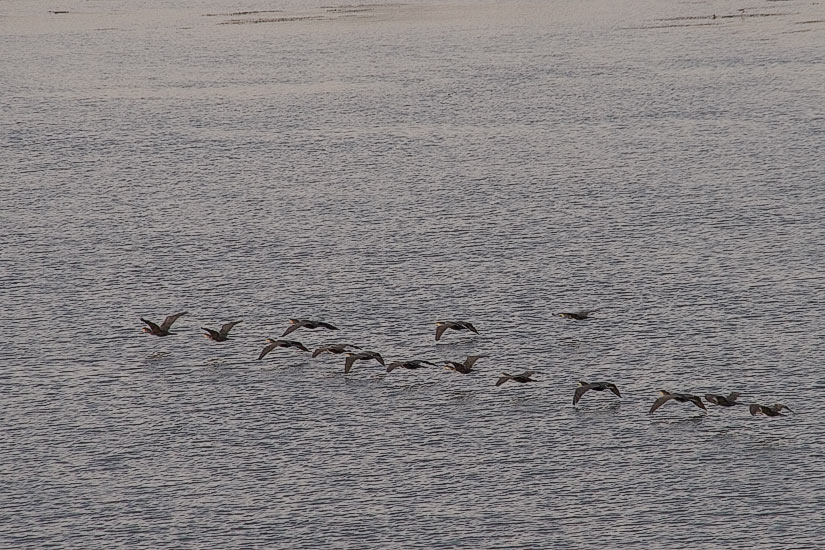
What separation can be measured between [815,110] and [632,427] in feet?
75.9

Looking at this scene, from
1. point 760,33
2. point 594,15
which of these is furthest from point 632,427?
point 594,15

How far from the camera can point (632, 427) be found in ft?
81.1

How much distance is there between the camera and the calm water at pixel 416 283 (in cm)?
2238

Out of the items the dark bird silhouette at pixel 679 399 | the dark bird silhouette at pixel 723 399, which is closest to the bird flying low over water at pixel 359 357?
the dark bird silhouette at pixel 679 399

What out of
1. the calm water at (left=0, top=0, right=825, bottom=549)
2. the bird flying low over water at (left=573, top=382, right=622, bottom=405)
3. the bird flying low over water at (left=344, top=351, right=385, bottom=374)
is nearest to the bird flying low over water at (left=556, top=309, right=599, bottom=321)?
the calm water at (left=0, top=0, right=825, bottom=549)

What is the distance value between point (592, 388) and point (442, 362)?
139 inches

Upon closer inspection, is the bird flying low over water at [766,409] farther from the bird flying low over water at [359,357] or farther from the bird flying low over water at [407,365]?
the bird flying low over water at [359,357]

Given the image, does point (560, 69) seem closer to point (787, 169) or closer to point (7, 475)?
point (787, 169)

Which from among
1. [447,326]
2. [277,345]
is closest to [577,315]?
[447,326]

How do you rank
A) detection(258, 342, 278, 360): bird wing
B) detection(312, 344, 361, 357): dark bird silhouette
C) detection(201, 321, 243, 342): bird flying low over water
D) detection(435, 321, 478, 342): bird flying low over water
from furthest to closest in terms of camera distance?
detection(201, 321, 243, 342): bird flying low over water < detection(435, 321, 478, 342): bird flying low over water < detection(258, 342, 278, 360): bird wing < detection(312, 344, 361, 357): dark bird silhouette

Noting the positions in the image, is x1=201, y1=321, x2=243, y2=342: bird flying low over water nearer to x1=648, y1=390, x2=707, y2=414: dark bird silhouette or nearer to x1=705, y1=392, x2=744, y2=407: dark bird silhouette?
x1=648, y1=390, x2=707, y2=414: dark bird silhouette

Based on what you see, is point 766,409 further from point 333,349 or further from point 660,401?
point 333,349

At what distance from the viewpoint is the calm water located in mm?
22375

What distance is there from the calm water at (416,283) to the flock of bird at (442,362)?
25 centimetres
